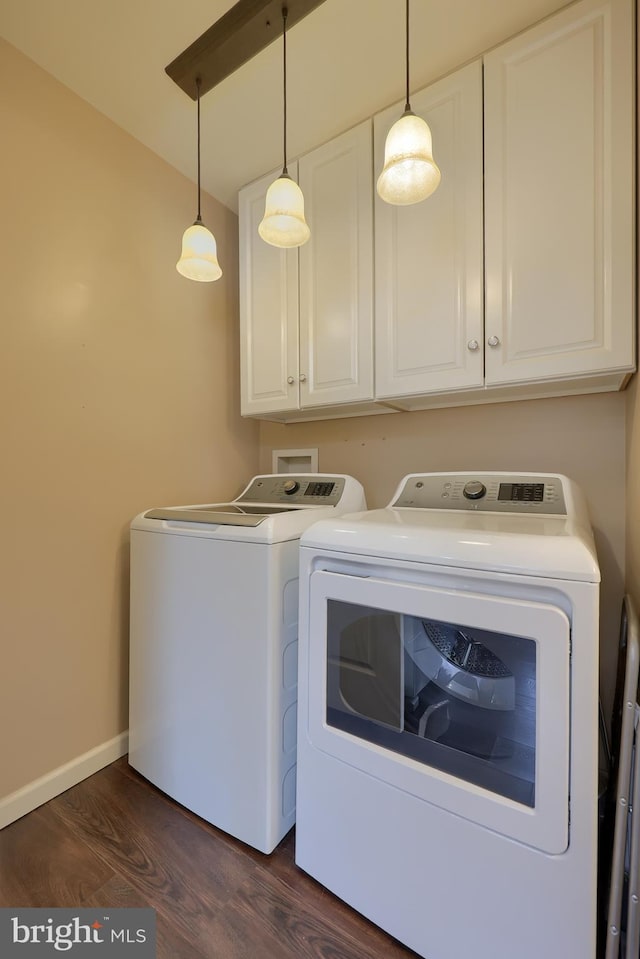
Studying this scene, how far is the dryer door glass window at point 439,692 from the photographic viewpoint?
0.82 metres

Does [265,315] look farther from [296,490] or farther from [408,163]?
[408,163]

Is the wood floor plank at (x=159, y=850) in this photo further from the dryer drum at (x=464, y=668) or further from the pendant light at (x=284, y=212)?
the pendant light at (x=284, y=212)

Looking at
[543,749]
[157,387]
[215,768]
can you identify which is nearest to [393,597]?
[543,749]

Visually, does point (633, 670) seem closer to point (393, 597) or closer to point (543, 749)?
point (543, 749)

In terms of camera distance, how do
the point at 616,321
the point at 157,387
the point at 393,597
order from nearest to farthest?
the point at 393,597 < the point at 616,321 < the point at 157,387

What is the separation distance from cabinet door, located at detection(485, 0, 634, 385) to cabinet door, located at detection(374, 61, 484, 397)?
1.9 inches

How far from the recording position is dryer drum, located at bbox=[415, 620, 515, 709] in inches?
34.0

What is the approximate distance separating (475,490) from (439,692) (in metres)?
0.67

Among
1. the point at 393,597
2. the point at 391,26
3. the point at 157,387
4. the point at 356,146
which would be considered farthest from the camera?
the point at 157,387

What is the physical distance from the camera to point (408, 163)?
103cm

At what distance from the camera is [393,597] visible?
3.08 ft

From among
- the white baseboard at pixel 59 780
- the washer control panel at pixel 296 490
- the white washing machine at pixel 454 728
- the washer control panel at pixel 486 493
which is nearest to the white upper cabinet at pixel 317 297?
the washer control panel at pixel 296 490

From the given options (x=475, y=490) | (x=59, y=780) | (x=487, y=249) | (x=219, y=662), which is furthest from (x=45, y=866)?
(x=487, y=249)

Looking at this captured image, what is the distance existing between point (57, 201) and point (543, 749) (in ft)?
6.82
